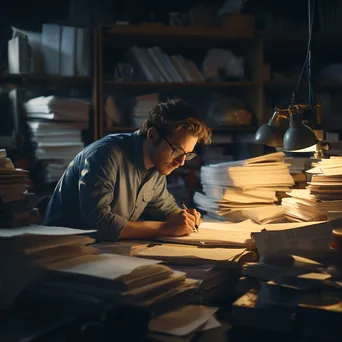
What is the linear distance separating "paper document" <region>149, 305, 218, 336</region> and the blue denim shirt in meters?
0.79

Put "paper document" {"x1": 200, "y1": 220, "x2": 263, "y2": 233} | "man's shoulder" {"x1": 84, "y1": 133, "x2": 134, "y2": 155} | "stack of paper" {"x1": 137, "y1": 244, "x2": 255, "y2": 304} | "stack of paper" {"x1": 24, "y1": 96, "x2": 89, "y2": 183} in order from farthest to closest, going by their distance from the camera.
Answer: "stack of paper" {"x1": 24, "y1": 96, "x2": 89, "y2": 183} < "man's shoulder" {"x1": 84, "y1": 133, "x2": 134, "y2": 155} < "paper document" {"x1": 200, "y1": 220, "x2": 263, "y2": 233} < "stack of paper" {"x1": 137, "y1": 244, "x2": 255, "y2": 304}

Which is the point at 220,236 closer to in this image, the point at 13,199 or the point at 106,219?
the point at 106,219

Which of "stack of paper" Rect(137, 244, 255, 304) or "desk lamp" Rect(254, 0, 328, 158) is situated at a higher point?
"desk lamp" Rect(254, 0, 328, 158)

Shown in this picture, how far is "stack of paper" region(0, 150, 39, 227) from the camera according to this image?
71.6 inches

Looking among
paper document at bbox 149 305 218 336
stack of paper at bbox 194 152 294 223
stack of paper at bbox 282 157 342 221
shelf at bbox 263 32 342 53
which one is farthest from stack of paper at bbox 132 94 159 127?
paper document at bbox 149 305 218 336

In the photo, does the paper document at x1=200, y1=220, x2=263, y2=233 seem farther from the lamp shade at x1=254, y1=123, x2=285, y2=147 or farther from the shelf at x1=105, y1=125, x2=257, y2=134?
the shelf at x1=105, y1=125, x2=257, y2=134

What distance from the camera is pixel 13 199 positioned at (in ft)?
6.15

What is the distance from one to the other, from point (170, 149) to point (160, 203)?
356 millimetres

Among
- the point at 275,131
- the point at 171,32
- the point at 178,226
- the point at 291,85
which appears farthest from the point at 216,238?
the point at 291,85

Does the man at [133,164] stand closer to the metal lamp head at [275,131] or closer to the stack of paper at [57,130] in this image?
the metal lamp head at [275,131]

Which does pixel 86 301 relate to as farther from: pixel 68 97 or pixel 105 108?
pixel 68 97

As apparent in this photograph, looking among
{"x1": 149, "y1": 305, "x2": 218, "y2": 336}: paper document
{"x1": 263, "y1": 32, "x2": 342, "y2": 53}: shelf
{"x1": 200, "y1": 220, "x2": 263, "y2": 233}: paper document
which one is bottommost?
{"x1": 200, "y1": 220, "x2": 263, "y2": 233}: paper document

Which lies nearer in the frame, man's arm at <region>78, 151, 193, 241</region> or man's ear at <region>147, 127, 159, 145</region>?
man's arm at <region>78, 151, 193, 241</region>

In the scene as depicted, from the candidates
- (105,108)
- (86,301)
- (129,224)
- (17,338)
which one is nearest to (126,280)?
(86,301)
